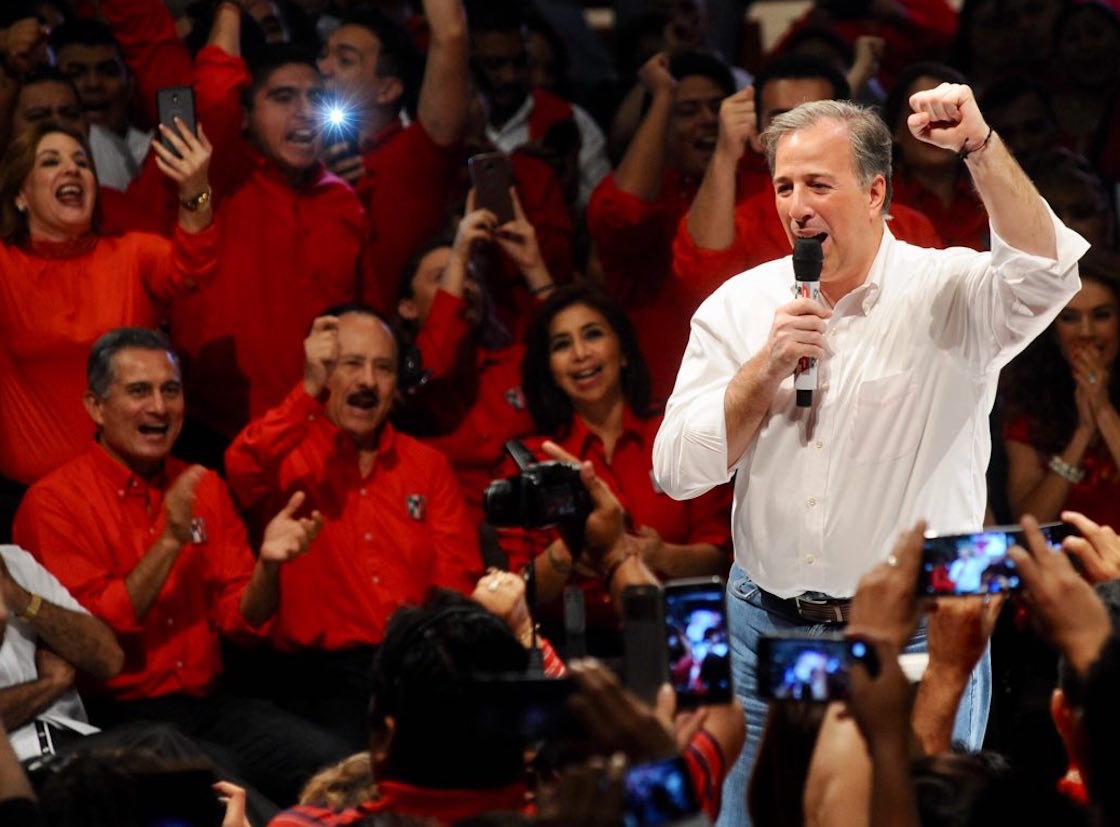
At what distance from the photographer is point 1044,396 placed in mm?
4941

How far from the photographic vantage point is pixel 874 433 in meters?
3.14

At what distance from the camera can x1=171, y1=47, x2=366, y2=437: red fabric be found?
496 cm

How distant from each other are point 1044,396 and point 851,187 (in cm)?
203

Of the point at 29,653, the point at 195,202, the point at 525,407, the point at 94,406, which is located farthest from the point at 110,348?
the point at 525,407

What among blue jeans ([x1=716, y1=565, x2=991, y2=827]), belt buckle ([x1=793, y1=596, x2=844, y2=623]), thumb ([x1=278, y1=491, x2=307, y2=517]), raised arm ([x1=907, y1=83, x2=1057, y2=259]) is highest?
raised arm ([x1=907, y1=83, x2=1057, y2=259])

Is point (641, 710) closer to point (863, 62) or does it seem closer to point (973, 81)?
point (863, 62)

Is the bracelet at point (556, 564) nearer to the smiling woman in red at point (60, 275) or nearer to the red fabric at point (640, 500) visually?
the red fabric at point (640, 500)

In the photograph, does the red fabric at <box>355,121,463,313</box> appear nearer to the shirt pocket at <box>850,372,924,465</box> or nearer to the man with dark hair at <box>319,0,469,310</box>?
the man with dark hair at <box>319,0,469,310</box>

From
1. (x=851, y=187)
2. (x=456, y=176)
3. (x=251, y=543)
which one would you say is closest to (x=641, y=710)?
(x=851, y=187)

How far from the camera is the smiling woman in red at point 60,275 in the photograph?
4648 mm

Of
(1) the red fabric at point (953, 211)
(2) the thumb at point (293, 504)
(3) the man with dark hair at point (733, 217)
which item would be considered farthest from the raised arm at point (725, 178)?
(2) the thumb at point (293, 504)

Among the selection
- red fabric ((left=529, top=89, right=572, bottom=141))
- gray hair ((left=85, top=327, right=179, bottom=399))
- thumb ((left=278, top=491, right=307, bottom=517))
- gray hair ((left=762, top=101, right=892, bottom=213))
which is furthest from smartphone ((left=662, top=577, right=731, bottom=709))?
red fabric ((left=529, top=89, right=572, bottom=141))

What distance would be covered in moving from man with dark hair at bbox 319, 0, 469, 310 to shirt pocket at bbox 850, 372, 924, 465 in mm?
2475

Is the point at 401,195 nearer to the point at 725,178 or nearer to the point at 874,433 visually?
the point at 725,178
